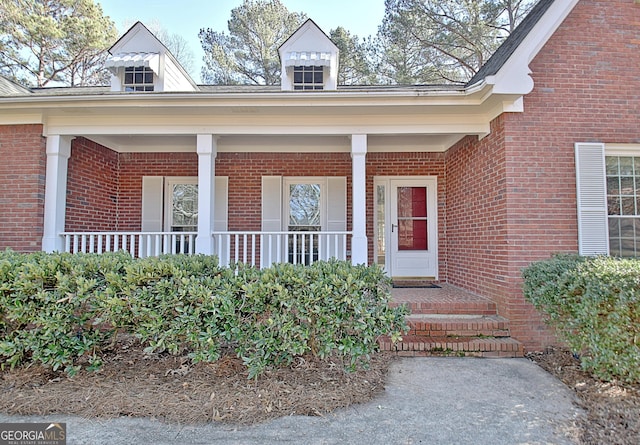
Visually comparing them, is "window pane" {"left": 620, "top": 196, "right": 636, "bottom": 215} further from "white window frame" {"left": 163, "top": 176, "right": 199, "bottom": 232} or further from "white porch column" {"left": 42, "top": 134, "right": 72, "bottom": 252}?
"white porch column" {"left": 42, "top": 134, "right": 72, "bottom": 252}

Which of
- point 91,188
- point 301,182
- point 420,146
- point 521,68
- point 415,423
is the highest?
point 521,68

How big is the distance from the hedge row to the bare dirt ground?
0.23 meters

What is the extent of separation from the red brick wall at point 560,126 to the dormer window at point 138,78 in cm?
616

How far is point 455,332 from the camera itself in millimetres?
4430

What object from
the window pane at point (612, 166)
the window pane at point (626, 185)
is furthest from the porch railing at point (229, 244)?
the window pane at point (626, 185)

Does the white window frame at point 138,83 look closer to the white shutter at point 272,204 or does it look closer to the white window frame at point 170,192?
the white window frame at point 170,192

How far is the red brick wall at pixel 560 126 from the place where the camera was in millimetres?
4582

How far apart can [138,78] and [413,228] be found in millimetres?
6108

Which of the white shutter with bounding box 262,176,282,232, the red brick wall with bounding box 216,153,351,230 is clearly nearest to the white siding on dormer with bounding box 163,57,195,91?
the red brick wall with bounding box 216,153,351,230

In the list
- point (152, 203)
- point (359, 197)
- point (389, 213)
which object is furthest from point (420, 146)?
point (152, 203)

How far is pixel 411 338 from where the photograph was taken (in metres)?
4.37

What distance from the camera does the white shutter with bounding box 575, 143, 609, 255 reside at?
4.58 meters

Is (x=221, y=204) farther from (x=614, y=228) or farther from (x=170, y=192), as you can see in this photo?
(x=614, y=228)

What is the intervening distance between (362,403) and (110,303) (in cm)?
237
